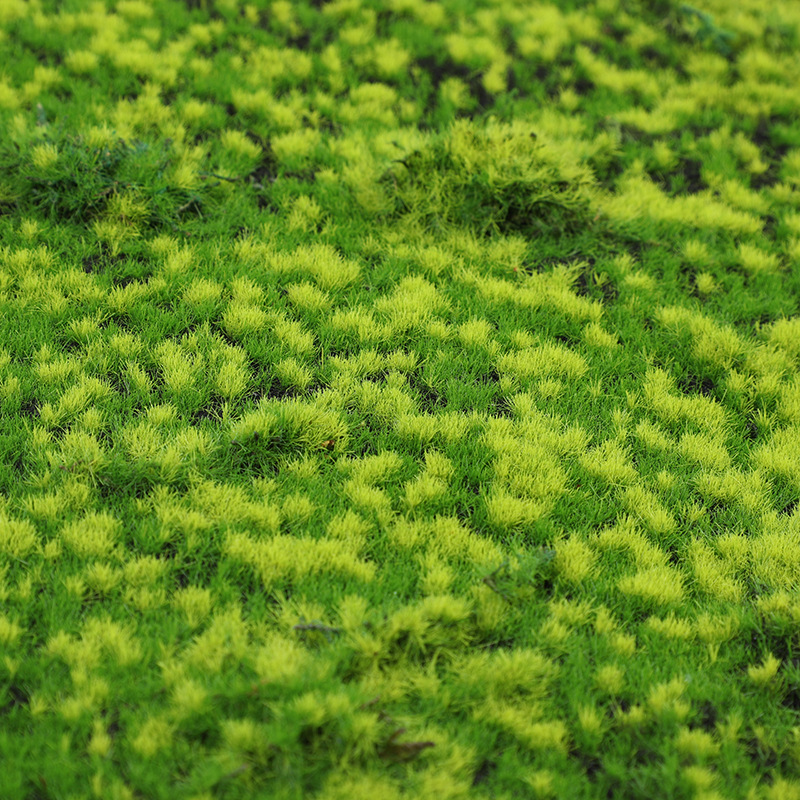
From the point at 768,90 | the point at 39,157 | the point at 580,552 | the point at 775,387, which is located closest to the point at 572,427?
the point at 580,552

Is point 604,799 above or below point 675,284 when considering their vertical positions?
below

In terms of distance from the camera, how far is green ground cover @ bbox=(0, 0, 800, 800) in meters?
2.89

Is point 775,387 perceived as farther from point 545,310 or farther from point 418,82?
point 418,82

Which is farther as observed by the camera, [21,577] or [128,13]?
[128,13]

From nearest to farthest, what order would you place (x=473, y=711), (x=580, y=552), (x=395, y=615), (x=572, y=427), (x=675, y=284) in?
(x=473, y=711) < (x=395, y=615) < (x=580, y=552) < (x=572, y=427) < (x=675, y=284)

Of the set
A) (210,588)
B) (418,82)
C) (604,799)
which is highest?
(418,82)

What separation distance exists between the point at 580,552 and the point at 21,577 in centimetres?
257

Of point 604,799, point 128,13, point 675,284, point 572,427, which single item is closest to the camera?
point 604,799

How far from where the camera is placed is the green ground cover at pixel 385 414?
2.89 metres

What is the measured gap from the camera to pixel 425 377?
4.59 meters

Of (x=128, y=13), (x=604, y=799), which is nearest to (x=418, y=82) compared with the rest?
(x=128, y=13)

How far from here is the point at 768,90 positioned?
25.1 feet

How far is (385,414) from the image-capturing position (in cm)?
430

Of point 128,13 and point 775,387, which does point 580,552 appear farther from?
point 128,13
